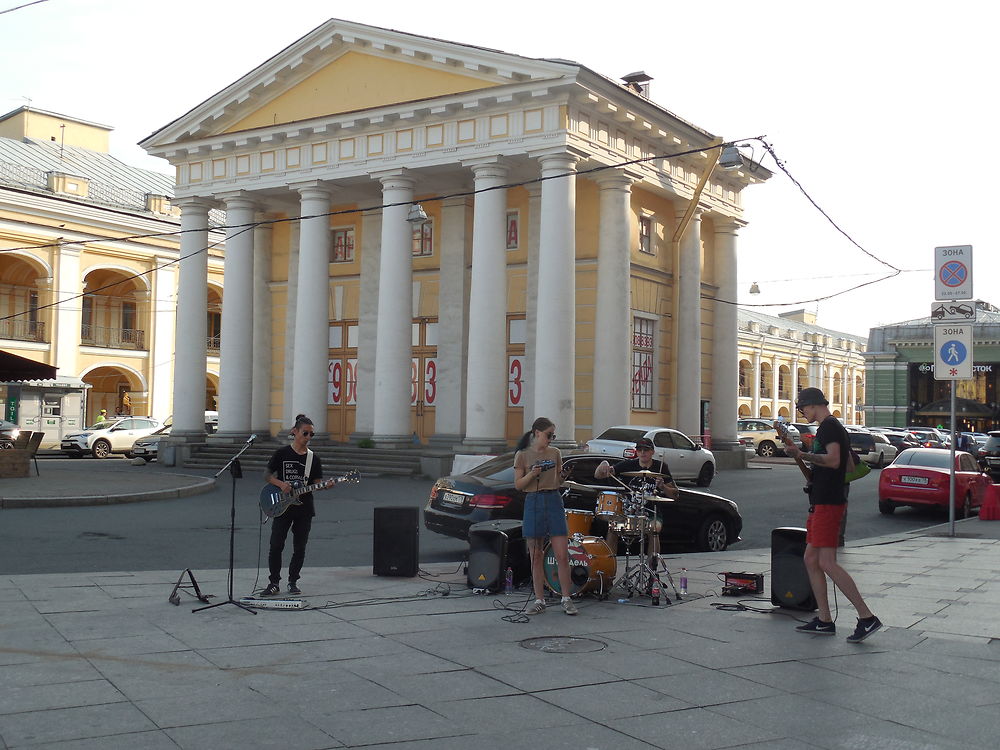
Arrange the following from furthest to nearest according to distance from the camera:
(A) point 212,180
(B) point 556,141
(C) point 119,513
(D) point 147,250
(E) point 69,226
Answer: (D) point 147,250 → (E) point 69,226 → (A) point 212,180 → (B) point 556,141 → (C) point 119,513

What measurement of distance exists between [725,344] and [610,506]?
24615mm

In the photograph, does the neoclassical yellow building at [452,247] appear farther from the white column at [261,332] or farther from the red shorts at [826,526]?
the red shorts at [826,526]

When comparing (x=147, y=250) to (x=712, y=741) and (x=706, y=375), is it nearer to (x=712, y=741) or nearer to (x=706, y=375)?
(x=706, y=375)

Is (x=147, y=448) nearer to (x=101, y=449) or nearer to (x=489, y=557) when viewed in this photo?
(x=101, y=449)

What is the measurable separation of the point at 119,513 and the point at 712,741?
46.5 feet

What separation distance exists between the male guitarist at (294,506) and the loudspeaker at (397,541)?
1.10 metres

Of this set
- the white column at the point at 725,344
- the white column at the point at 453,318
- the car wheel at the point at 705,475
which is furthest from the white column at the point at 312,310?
the white column at the point at 725,344

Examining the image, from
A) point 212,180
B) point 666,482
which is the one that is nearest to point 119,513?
point 666,482

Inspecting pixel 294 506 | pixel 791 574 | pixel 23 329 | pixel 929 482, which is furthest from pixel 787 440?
pixel 23 329

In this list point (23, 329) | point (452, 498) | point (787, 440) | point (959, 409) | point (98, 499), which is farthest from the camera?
point (959, 409)

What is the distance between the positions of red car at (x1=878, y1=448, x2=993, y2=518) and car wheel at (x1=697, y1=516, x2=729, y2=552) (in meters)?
7.37

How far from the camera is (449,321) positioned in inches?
1177

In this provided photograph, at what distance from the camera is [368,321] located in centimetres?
3155

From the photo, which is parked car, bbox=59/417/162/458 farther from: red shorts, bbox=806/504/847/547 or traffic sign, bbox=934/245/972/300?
red shorts, bbox=806/504/847/547
